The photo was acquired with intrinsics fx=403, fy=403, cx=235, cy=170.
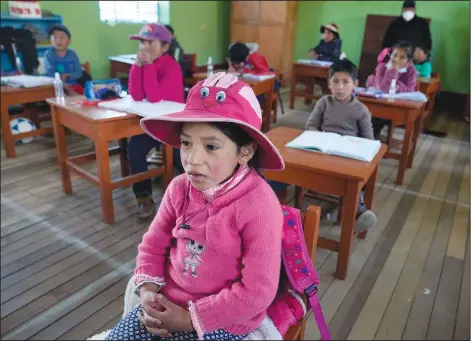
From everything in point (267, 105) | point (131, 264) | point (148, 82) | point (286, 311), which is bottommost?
point (131, 264)

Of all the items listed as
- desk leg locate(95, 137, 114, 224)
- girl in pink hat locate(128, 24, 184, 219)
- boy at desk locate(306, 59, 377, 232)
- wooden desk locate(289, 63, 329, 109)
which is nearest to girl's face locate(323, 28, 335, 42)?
wooden desk locate(289, 63, 329, 109)

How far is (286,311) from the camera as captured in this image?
101 centimetres

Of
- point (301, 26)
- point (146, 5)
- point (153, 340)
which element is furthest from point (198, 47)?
point (153, 340)

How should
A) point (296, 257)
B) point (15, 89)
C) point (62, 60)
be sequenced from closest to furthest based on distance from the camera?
point (296, 257) → point (15, 89) → point (62, 60)

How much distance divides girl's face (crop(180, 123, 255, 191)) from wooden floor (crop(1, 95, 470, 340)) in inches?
41.5

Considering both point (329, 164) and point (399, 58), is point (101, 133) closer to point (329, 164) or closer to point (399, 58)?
point (329, 164)

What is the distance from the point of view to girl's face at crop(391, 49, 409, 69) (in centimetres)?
342

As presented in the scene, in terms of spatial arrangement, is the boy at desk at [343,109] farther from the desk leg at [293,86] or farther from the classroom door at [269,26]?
the classroom door at [269,26]

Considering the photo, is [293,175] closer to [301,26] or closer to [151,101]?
[151,101]

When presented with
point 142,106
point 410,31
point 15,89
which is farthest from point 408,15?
point 15,89

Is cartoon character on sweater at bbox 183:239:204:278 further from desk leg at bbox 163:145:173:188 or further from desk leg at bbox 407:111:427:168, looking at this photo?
desk leg at bbox 407:111:427:168

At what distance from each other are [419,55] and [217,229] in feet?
14.3

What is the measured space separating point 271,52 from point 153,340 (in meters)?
6.79

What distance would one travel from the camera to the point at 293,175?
6.00ft
